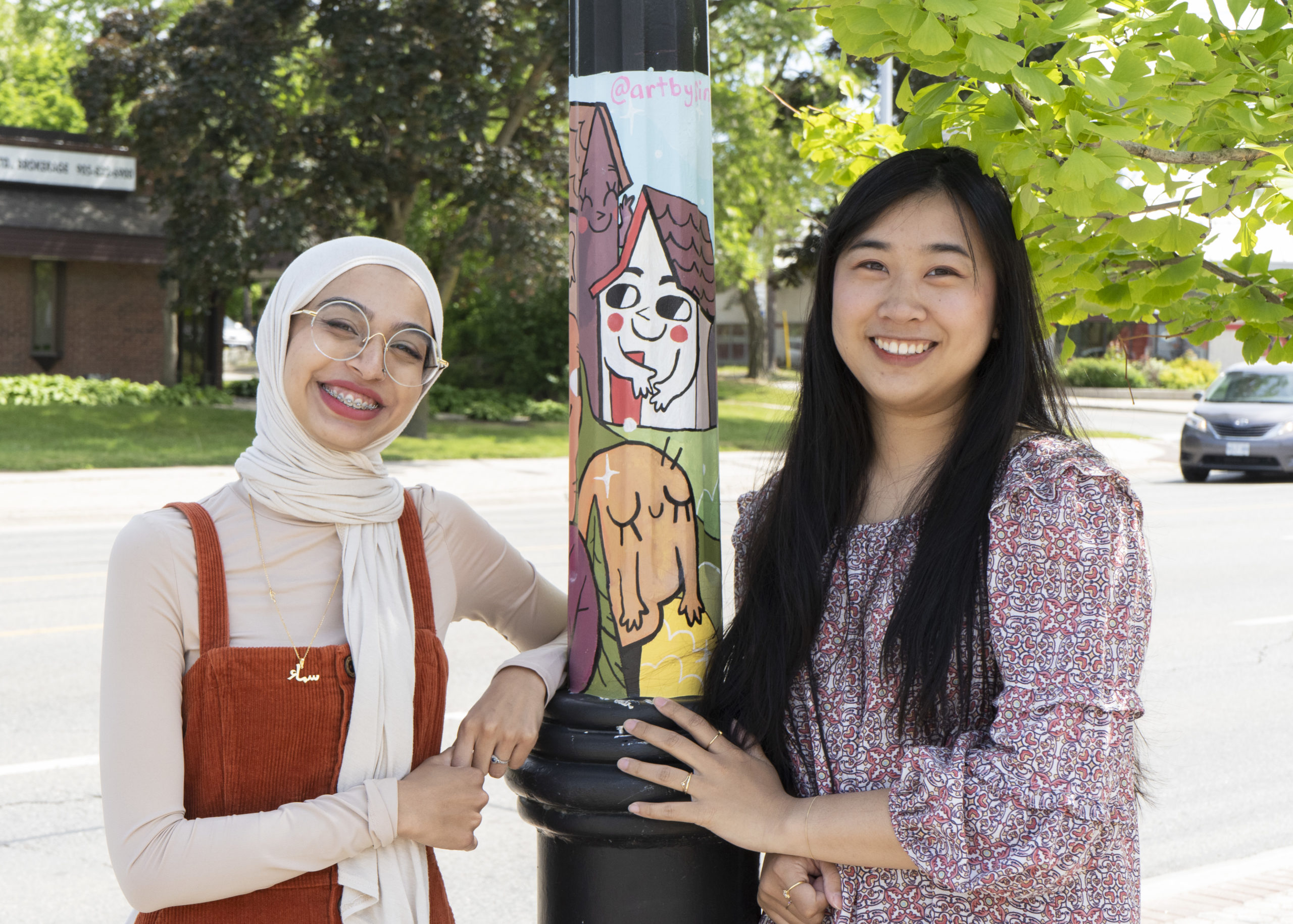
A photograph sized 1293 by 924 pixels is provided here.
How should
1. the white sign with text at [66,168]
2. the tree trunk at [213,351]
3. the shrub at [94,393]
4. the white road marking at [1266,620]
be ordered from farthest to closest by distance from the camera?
the tree trunk at [213,351], the white sign with text at [66,168], the shrub at [94,393], the white road marking at [1266,620]

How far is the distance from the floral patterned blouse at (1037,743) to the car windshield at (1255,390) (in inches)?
751

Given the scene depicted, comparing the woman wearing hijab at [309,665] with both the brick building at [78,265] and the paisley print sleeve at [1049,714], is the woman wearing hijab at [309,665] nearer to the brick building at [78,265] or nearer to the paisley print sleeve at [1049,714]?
the paisley print sleeve at [1049,714]

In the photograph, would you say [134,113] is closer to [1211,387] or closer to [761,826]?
[1211,387]

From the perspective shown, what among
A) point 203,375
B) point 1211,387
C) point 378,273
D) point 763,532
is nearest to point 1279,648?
point 763,532

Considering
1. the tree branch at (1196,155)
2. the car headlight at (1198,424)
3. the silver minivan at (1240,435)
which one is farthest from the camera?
the car headlight at (1198,424)

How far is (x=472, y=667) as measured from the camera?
23.6ft

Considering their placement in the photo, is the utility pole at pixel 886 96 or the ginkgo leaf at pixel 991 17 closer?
the ginkgo leaf at pixel 991 17

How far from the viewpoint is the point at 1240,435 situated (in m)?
18.2

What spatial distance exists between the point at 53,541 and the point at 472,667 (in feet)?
20.7

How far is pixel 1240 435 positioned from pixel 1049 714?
18.6m

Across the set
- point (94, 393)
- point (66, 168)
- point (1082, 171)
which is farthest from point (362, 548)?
point (66, 168)

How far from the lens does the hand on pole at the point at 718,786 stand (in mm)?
1909

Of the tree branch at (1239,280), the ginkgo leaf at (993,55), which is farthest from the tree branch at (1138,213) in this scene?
the ginkgo leaf at (993,55)

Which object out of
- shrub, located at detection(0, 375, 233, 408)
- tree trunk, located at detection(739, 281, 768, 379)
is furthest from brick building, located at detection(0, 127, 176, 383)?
tree trunk, located at detection(739, 281, 768, 379)
